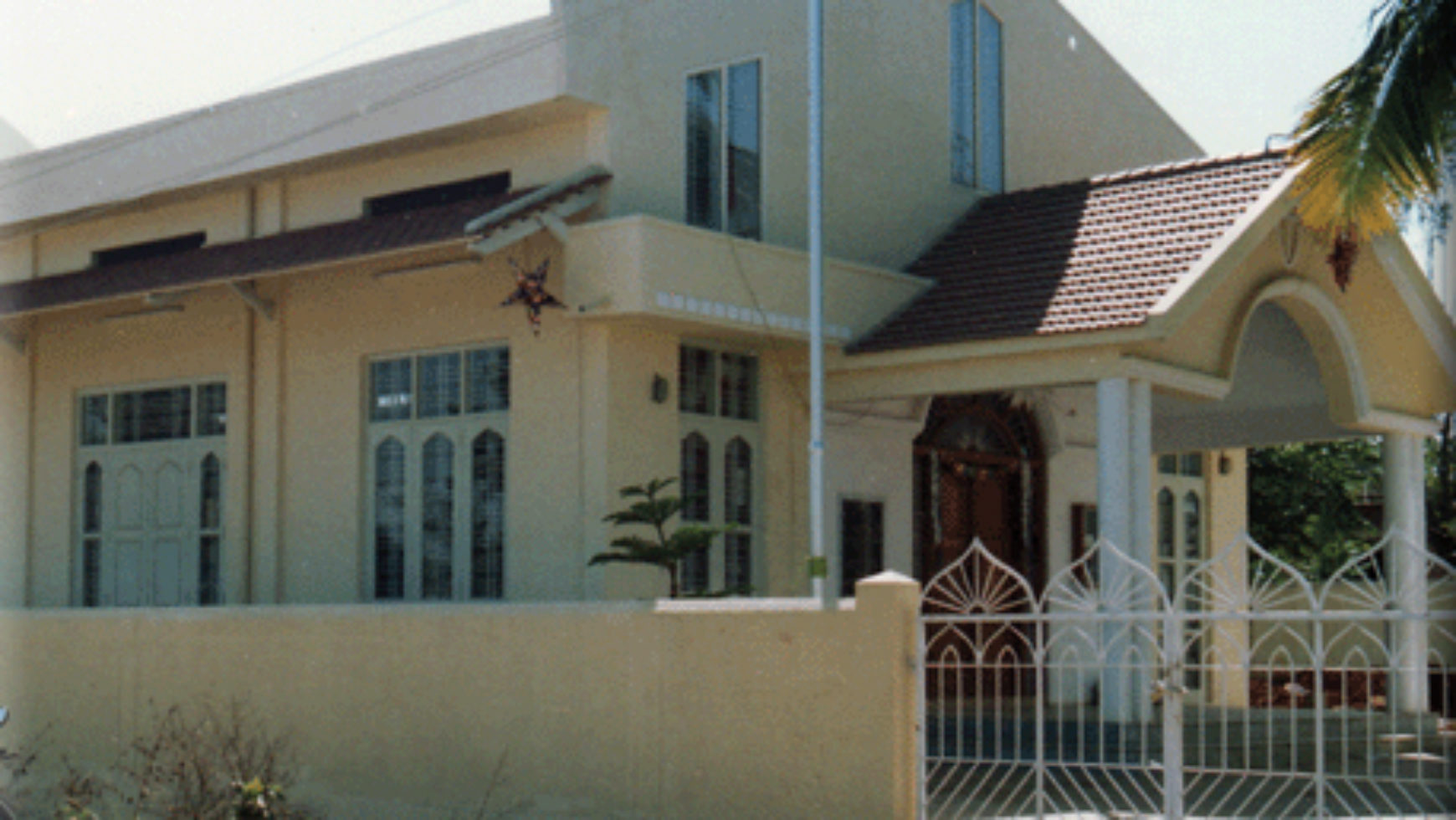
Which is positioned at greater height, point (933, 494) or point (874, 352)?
point (874, 352)

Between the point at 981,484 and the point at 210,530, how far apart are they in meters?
7.50

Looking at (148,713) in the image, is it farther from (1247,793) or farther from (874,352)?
(1247,793)

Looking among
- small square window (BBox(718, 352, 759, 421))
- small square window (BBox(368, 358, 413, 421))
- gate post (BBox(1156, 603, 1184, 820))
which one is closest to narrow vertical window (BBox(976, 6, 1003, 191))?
small square window (BBox(718, 352, 759, 421))

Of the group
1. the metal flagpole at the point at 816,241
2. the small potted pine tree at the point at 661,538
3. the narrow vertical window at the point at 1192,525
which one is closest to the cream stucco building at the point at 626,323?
the small potted pine tree at the point at 661,538

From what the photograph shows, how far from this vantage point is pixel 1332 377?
53.4ft

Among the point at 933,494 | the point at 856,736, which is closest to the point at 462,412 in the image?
the point at 933,494

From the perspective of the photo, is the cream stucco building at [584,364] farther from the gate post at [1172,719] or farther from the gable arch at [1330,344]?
the gate post at [1172,719]

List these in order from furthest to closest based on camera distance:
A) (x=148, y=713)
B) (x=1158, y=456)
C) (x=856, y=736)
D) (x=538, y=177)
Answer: (x=1158, y=456) < (x=538, y=177) < (x=148, y=713) < (x=856, y=736)

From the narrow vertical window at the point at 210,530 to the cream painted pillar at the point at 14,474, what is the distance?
98.6 inches

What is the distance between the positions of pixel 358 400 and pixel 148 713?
11.9 ft

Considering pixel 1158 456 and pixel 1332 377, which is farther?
pixel 1158 456

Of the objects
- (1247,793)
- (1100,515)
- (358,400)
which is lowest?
(1247,793)

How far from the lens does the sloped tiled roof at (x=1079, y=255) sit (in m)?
14.0

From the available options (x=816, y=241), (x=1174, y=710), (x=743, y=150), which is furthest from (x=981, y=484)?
(x=1174, y=710)
